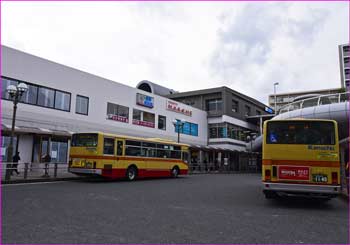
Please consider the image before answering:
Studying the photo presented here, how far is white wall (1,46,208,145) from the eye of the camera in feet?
72.2

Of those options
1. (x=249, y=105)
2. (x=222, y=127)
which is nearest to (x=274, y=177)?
(x=222, y=127)

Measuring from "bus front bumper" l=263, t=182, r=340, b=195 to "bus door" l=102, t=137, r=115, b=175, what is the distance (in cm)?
972

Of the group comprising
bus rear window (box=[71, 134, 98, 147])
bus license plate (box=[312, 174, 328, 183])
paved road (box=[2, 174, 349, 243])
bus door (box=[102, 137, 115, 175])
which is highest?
bus rear window (box=[71, 134, 98, 147])

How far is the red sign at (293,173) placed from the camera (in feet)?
33.4

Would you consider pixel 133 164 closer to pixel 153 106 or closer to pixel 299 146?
pixel 299 146

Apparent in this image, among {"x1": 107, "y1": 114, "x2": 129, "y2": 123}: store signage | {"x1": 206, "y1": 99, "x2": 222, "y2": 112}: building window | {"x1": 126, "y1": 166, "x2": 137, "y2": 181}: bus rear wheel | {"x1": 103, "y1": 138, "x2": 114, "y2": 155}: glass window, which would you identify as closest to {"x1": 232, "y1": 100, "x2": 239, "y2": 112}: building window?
{"x1": 206, "y1": 99, "x2": 222, "y2": 112}: building window

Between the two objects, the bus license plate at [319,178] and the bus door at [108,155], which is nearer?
the bus license plate at [319,178]

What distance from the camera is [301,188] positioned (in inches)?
396

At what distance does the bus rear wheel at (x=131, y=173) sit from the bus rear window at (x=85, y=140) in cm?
295

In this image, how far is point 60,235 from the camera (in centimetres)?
575

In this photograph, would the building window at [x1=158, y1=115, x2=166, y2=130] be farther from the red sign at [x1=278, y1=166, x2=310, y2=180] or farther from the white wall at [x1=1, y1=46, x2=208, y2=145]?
the red sign at [x1=278, y1=166, x2=310, y2=180]

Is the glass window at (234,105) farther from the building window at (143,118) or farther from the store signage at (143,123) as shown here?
the store signage at (143,123)

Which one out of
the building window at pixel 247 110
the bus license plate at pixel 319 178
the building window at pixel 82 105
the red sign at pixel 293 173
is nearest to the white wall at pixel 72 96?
the building window at pixel 82 105

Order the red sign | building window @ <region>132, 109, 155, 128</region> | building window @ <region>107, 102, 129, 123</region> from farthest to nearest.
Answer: building window @ <region>132, 109, 155, 128</region> < building window @ <region>107, 102, 129, 123</region> < the red sign
